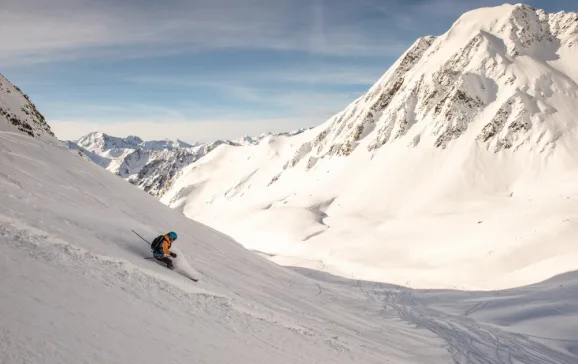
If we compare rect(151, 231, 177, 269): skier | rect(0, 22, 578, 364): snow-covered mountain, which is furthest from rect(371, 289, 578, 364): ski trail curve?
rect(151, 231, 177, 269): skier

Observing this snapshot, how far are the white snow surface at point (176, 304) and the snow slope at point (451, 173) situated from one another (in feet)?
34.3

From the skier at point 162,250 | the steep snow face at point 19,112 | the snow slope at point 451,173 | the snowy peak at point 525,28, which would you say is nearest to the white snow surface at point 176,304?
the skier at point 162,250

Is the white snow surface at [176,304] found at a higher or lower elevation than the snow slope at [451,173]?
lower

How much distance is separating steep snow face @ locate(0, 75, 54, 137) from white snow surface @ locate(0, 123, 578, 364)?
3.04ft

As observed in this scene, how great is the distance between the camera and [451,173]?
61.0 m

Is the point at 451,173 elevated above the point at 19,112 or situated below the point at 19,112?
above

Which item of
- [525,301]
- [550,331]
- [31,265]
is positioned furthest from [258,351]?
[525,301]

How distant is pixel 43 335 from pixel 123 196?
38.7 ft

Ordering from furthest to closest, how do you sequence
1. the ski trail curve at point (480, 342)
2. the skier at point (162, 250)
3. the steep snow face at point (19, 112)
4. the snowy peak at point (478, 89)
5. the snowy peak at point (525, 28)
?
the snowy peak at point (525, 28)
the snowy peak at point (478, 89)
the steep snow face at point (19, 112)
the ski trail curve at point (480, 342)
the skier at point (162, 250)

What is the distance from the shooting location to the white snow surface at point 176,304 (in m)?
6.02

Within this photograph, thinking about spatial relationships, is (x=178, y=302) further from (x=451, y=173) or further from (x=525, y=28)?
(x=525, y=28)

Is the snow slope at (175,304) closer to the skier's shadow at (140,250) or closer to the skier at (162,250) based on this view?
the skier's shadow at (140,250)

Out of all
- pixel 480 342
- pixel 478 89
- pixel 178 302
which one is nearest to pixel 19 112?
pixel 178 302

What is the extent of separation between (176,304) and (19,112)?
43.6 feet
